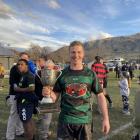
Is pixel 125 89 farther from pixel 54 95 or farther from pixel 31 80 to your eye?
pixel 54 95

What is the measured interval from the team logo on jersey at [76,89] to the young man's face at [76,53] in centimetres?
29

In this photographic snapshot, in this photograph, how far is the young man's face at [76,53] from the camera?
14.3ft

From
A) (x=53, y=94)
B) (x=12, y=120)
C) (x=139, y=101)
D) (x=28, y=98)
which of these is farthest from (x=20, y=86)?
(x=139, y=101)

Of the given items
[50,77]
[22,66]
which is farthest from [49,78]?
[22,66]

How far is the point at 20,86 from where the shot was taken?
6785 mm

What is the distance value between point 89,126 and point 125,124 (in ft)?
16.7

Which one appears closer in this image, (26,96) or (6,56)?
(26,96)

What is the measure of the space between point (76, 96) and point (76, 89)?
0.30 ft

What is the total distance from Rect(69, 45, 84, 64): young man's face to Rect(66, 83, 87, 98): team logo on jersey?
0.96 ft

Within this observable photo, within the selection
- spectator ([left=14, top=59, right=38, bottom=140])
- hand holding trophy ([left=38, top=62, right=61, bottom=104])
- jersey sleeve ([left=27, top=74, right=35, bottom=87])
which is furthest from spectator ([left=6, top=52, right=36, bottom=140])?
hand holding trophy ([left=38, top=62, right=61, bottom=104])

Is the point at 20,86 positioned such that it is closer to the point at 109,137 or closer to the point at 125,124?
the point at 109,137

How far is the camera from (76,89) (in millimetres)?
4422

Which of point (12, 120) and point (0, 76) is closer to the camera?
point (12, 120)

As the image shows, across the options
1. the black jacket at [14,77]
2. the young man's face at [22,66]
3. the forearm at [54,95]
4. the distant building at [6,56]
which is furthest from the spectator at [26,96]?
the distant building at [6,56]
